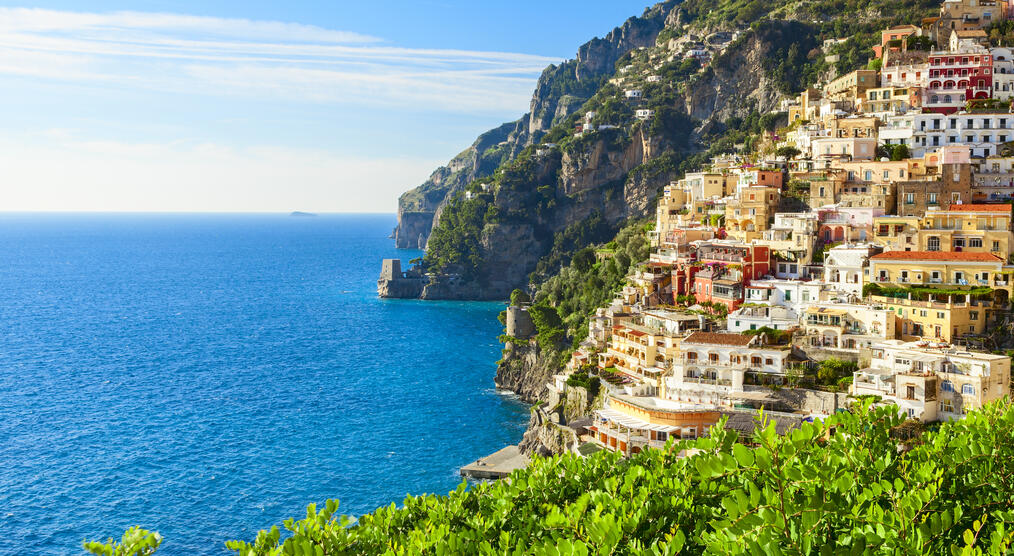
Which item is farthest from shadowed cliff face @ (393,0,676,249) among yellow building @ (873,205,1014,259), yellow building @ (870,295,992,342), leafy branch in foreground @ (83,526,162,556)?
leafy branch in foreground @ (83,526,162,556)

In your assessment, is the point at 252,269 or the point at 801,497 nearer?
the point at 801,497

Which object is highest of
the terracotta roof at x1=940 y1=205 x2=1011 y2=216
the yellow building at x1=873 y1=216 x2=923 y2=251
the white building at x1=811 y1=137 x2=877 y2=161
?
the white building at x1=811 y1=137 x2=877 y2=161

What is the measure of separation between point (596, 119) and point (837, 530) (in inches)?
4398

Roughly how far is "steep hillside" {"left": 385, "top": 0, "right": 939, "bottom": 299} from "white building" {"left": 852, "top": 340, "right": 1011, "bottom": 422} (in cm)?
5707

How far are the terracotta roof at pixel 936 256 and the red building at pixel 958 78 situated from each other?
70.6ft

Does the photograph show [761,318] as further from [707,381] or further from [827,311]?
[707,381]

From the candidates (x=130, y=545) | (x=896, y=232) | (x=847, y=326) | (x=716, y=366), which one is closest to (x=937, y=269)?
(x=847, y=326)

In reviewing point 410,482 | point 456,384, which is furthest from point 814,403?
point 456,384

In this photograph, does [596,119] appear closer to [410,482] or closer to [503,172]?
[503,172]

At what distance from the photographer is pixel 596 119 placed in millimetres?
120062

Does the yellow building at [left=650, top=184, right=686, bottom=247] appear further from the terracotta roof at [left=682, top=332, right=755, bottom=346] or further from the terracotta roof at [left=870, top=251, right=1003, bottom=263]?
the terracotta roof at [left=682, top=332, right=755, bottom=346]

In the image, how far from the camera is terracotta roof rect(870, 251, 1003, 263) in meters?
40.6

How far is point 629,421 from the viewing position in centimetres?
3856

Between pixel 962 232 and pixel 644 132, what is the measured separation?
68952 millimetres
